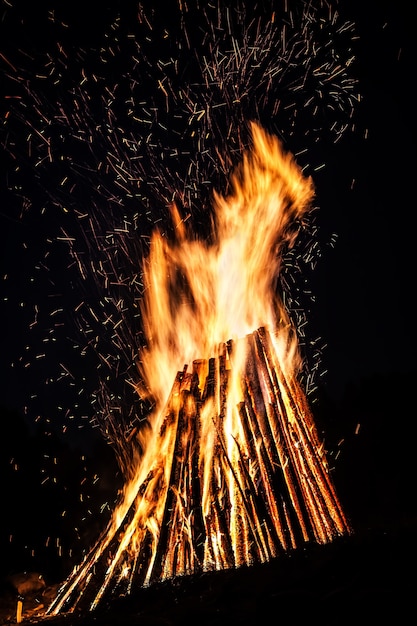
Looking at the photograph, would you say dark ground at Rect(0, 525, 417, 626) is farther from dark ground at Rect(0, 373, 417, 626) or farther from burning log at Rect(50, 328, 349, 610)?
burning log at Rect(50, 328, 349, 610)

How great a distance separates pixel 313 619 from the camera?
8.27ft

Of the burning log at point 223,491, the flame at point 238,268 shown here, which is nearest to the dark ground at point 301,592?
the burning log at point 223,491

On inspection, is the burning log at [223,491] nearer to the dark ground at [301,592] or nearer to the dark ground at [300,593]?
the dark ground at [301,592]

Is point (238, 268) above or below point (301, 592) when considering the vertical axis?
above

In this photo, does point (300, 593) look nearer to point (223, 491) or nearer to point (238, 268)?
point (223, 491)

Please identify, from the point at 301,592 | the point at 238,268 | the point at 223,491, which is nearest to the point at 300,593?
the point at 301,592

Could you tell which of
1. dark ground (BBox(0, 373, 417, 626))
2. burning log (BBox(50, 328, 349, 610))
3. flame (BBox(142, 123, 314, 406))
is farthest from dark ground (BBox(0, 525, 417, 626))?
flame (BBox(142, 123, 314, 406))

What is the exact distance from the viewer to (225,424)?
5.89m

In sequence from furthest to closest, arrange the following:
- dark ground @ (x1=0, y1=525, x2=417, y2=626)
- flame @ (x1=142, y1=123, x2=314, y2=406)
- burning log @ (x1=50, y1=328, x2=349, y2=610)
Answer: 1. flame @ (x1=142, y1=123, x2=314, y2=406)
2. burning log @ (x1=50, y1=328, x2=349, y2=610)
3. dark ground @ (x1=0, y1=525, x2=417, y2=626)

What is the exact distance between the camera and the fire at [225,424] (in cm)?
492

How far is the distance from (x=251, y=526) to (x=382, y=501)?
39.4 ft

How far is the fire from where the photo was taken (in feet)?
16.1

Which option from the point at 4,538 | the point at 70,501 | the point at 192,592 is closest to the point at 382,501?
the point at 70,501

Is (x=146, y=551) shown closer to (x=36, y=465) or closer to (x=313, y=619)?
(x=313, y=619)
